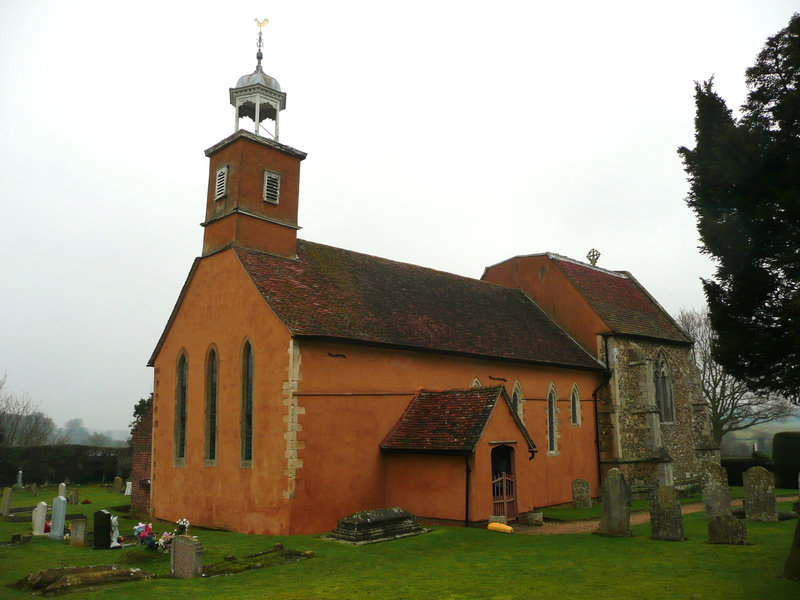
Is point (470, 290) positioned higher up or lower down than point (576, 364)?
higher up

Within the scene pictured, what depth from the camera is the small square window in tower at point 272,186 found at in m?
21.7

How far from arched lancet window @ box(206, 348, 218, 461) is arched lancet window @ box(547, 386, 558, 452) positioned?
43.6ft

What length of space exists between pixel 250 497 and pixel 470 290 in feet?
48.4

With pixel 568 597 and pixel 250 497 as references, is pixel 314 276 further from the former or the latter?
pixel 568 597

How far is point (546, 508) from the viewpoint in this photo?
23.0m

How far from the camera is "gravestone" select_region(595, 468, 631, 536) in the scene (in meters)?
15.6

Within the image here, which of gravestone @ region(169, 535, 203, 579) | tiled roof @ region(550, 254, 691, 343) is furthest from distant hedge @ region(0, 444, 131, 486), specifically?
tiled roof @ region(550, 254, 691, 343)

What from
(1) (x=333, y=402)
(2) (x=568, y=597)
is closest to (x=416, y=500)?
(1) (x=333, y=402)

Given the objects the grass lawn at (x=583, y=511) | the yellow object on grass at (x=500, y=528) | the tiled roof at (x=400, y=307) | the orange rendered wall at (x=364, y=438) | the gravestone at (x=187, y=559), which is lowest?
the grass lawn at (x=583, y=511)

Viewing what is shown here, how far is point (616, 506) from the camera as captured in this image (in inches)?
620

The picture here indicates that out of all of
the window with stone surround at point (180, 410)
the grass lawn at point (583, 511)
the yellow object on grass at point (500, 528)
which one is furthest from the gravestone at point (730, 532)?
the window with stone surround at point (180, 410)

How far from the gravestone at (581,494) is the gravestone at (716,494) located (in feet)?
18.6

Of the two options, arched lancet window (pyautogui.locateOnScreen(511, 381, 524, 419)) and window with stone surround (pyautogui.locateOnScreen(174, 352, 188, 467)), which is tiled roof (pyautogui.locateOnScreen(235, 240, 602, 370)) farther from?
window with stone surround (pyautogui.locateOnScreen(174, 352, 188, 467))

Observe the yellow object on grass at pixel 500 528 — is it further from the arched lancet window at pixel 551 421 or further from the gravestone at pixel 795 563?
the arched lancet window at pixel 551 421
